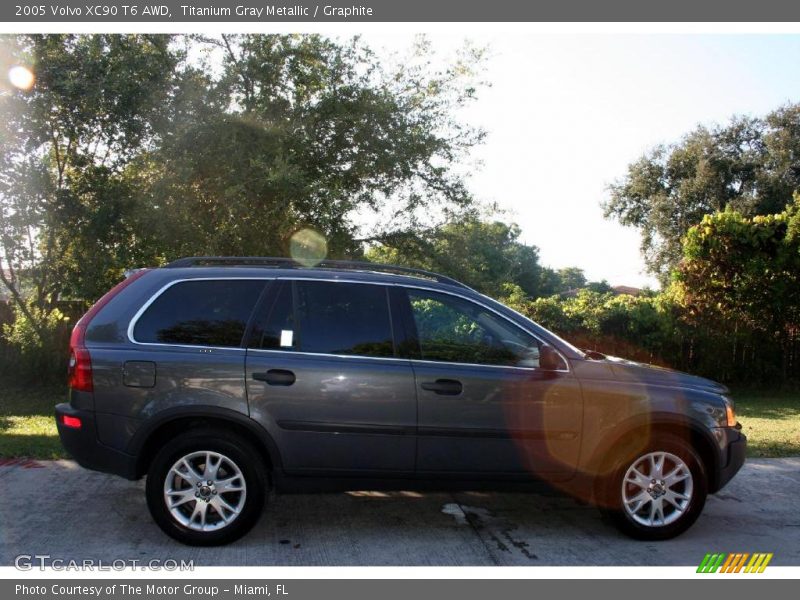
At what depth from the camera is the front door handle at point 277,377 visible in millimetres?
4660

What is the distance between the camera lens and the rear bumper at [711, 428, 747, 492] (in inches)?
198

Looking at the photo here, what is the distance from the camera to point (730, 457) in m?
5.04

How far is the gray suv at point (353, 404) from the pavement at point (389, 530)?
0.91 ft

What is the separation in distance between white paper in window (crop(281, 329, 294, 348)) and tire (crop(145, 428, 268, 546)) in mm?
709

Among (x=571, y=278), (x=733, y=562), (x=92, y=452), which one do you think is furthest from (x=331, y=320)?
(x=571, y=278)

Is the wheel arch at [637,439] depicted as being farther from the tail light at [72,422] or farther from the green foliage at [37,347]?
the green foliage at [37,347]

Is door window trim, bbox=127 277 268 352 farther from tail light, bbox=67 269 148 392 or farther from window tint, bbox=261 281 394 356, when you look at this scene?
tail light, bbox=67 269 148 392

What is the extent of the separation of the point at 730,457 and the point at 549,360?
→ 1538 millimetres

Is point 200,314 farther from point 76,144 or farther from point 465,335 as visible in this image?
point 76,144

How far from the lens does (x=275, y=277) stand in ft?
16.3

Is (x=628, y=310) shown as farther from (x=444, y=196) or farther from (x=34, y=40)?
(x=34, y=40)

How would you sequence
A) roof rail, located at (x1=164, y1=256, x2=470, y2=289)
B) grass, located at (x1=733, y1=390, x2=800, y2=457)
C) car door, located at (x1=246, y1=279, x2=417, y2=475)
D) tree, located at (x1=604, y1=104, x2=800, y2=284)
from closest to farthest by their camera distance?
car door, located at (x1=246, y1=279, x2=417, y2=475) < roof rail, located at (x1=164, y1=256, x2=470, y2=289) < grass, located at (x1=733, y1=390, x2=800, y2=457) < tree, located at (x1=604, y1=104, x2=800, y2=284)

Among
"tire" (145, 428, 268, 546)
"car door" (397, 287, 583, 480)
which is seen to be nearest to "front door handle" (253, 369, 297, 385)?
"tire" (145, 428, 268, 546)

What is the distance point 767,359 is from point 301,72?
1046 centimetres
